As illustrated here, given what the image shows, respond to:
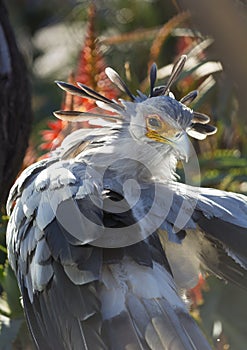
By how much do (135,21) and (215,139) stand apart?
4.89 ft

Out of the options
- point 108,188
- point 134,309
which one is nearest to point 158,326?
→ point 134,309

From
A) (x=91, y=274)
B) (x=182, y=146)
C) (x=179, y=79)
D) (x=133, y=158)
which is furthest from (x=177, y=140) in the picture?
(x=179, y=79)

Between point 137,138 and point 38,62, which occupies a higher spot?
point 137,138

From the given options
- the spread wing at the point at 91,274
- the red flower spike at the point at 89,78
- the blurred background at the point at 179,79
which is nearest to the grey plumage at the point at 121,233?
the spread wing at the point at 91,274

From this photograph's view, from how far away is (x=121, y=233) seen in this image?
1.82 meters

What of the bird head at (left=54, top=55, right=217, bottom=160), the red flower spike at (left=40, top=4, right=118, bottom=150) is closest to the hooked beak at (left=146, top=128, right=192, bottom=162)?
the bird head at (left=54, top=55, right=217, bottom=160)

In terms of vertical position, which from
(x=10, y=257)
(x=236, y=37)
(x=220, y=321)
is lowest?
(x=220, y=321)

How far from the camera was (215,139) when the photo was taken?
3480 millimetres

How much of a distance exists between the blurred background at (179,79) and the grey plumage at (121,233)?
282 mm

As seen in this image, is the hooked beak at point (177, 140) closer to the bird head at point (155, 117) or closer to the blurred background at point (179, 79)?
the bird head at point (155, 117)

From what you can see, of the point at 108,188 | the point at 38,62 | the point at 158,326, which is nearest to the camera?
the point at 158,326

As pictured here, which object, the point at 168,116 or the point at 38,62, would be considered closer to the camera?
the point at 168,116

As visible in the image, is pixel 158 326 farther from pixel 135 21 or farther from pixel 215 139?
pixel 135 21

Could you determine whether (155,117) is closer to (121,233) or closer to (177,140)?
(177,140)
